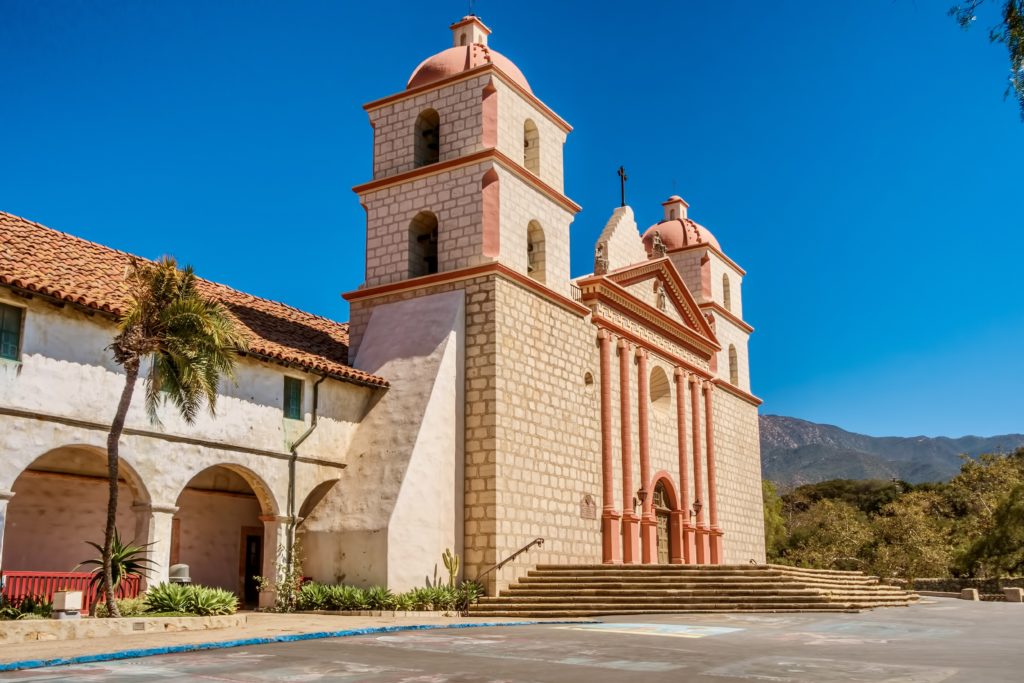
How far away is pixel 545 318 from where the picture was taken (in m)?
23.2

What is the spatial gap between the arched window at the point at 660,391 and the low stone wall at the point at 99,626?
1687 centimetres

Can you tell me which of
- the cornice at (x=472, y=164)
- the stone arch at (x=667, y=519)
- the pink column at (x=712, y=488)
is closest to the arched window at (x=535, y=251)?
the cornice at (x=472, y=164)

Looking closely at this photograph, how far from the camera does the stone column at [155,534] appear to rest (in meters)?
16.9

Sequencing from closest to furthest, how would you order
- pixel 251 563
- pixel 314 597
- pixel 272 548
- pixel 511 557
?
pixel 314 597, pixel 272 548, pixel 511 557, pixel 251 563

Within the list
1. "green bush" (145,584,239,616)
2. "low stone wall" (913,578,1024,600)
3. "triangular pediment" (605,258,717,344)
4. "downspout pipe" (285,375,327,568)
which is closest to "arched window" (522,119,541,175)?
"triangular pediment" (605,258,717,344)

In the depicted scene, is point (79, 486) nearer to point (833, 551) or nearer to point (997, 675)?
point (997, 675)

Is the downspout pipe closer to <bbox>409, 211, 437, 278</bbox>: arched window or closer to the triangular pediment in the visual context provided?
<bbox>409, 211, 437, 278</bbox>: arched window

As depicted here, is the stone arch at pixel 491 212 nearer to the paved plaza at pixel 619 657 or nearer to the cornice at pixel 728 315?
the paved plaza at pixel 619 657

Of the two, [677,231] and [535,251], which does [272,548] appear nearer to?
[535,251]

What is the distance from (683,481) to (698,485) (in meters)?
1.25

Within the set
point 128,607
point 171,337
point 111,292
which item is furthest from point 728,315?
point 128,607

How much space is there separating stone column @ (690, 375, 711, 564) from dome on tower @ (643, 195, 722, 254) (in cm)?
679

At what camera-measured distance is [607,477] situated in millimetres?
24500

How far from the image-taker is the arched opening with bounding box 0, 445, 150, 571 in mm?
18344
